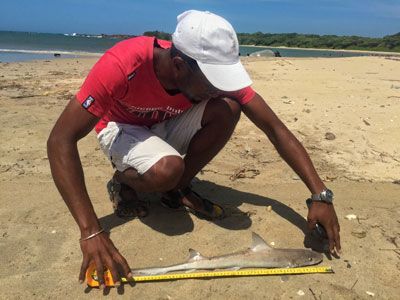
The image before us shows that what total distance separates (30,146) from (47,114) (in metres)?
1.27

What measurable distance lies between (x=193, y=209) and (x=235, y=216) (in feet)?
0.99

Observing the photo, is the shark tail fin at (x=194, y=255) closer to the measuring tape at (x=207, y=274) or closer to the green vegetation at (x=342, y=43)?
the measuring tape at (x=207, y=274)

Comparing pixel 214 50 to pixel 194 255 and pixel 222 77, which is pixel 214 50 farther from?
pixel 194 255

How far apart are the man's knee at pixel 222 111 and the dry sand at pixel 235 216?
67 cm

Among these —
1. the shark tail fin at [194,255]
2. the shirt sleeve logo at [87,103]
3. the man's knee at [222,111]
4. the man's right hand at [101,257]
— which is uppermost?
the shirt sleeve logo at [87,103]

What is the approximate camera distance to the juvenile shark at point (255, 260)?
232 cm

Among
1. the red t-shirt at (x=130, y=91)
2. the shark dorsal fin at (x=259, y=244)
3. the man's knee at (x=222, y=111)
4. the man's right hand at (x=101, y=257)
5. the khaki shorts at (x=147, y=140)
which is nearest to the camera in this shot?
the man's right hand at (x=101, y=257)

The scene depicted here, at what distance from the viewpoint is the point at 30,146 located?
13.5 feet

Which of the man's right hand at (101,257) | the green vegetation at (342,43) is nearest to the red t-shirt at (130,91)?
the man's right hand at (101,257)

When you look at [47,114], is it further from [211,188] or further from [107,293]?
[107,293]

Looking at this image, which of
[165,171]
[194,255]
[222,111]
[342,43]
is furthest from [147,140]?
[342,43]

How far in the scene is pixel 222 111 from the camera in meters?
2.75

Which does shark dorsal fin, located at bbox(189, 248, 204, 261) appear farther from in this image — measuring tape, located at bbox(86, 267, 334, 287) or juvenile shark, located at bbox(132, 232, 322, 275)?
measuring tape, located at bbox(86, 267, 334, 287)

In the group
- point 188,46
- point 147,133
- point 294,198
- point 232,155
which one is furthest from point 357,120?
point 188,46
